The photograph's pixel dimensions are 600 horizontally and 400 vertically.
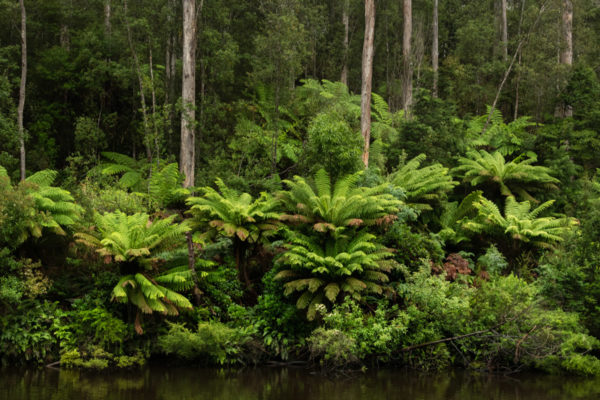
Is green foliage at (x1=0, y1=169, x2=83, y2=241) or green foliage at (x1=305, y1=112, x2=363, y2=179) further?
green foliage at (x1=305, y1=112, x2=363, y2=179)

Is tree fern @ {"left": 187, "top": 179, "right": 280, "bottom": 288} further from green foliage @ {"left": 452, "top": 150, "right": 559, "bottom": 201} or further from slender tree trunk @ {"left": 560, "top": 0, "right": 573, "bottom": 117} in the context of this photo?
slender tree trunk @ {"left": 560, "top": 0, "right": 573, "bottom": 117}

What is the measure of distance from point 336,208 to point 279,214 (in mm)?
1311

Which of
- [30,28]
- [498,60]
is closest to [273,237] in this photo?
[30,28]

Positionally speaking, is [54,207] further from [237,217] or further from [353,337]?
[353,337]

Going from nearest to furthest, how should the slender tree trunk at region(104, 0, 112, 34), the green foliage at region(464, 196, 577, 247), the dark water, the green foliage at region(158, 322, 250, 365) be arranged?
the dark water
the green foliage at region(158, 322, 250, 365)
the green foliage at region(464, 196, 577, 247)
the slender tree trunk at region(104, 0, 112, 34)

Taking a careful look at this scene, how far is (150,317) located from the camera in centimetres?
1077

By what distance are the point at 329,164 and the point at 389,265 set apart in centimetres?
370

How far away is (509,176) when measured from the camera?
16359 mm

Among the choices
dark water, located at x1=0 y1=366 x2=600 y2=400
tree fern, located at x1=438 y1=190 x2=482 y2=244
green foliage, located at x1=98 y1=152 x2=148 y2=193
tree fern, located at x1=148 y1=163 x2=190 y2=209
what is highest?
green foliage, located at x1=98 y1=152 x2=148 y2=193

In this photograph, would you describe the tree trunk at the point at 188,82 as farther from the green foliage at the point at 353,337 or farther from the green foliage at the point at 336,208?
the green foliage at the point at 353,337

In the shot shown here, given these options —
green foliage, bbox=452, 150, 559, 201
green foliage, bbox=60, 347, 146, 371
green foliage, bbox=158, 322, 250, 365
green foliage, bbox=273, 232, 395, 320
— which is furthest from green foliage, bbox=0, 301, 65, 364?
green foliage, bbox=452, 150, 559, 201

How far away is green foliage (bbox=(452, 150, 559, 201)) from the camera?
16.3 m

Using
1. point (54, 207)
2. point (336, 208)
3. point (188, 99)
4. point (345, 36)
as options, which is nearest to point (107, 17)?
point (188, 99)

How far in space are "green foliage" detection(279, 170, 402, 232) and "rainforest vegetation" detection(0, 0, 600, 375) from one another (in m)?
0.04
